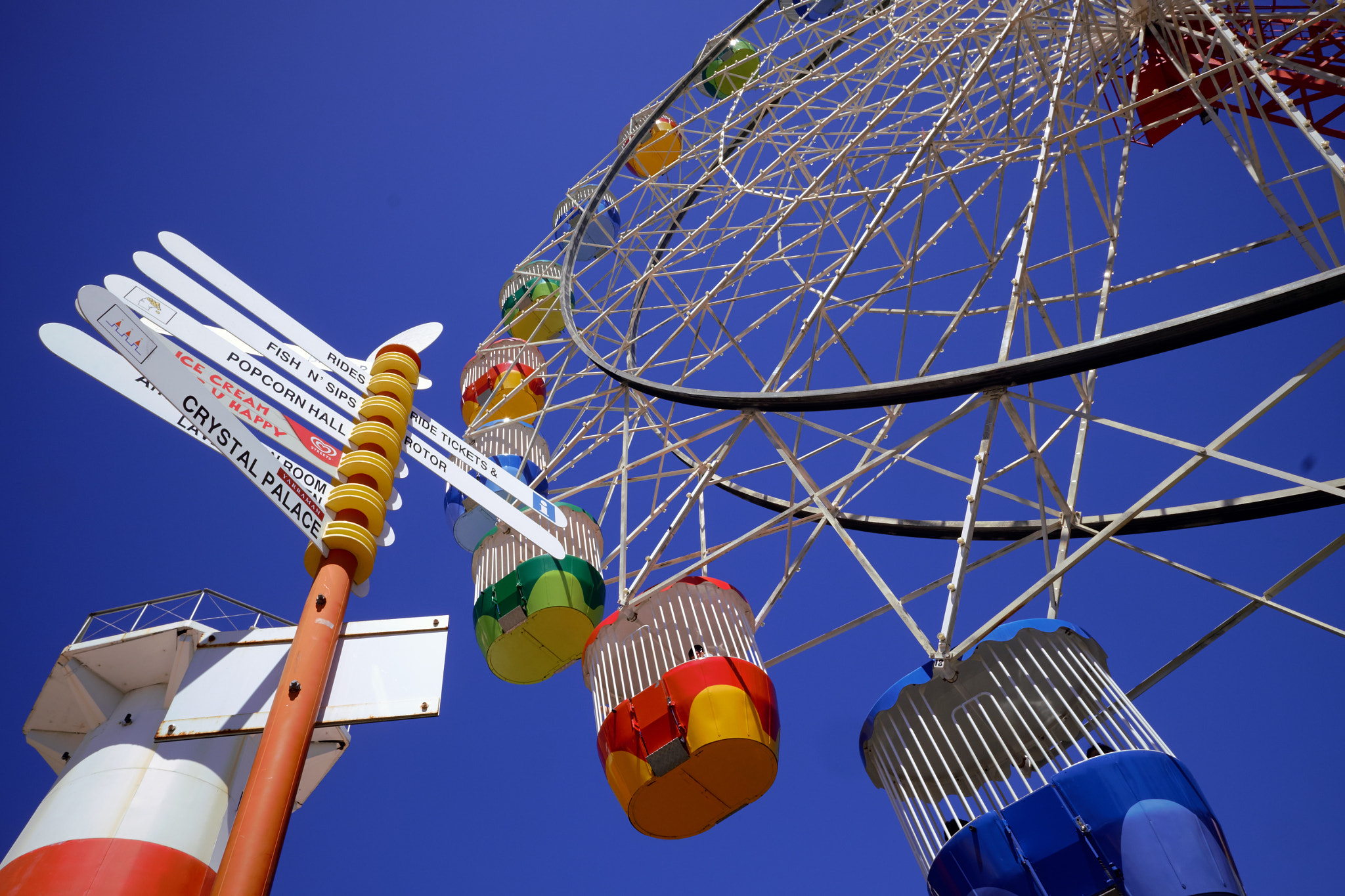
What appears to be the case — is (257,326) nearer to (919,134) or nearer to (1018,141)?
(1018,141)

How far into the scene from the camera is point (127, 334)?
233 inches

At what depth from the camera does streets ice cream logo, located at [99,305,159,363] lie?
19.3ft

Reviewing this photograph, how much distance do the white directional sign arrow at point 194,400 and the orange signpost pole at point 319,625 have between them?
0.20 meters

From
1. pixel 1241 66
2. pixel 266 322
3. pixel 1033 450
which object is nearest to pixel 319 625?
pixel 266 322

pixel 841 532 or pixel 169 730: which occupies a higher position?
pixel 841 532

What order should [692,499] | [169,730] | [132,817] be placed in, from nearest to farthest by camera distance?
[169,730]
[132,817]
[692,499]

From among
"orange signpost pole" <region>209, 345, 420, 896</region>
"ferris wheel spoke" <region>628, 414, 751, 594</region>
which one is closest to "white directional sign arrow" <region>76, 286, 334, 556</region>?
"orange signpost pole" <region>209, 345, 420, 896</region>

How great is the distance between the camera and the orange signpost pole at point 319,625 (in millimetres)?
4344

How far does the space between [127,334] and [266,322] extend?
1901 mm

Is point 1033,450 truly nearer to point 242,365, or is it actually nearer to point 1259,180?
point 1259,180

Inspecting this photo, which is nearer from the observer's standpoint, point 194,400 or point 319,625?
point 319,625

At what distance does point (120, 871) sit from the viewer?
27.7 ft

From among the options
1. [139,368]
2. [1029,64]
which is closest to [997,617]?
[139,368]

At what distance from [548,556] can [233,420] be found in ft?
19.4
